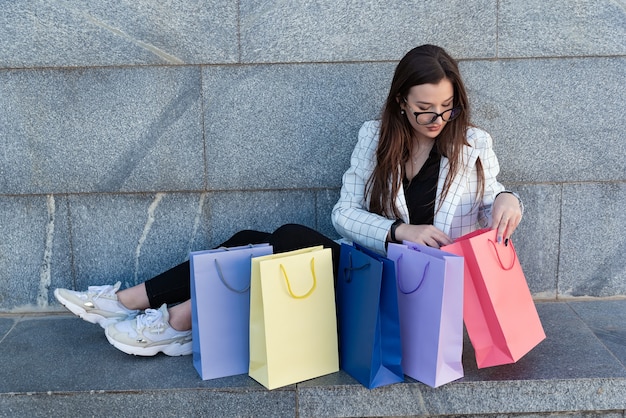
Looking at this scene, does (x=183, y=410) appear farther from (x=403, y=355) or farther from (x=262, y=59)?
(x=262, y=59)

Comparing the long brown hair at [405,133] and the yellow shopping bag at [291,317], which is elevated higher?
the long brown hair at [405,133]

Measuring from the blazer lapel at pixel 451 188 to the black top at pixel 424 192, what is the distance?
4 centimetres

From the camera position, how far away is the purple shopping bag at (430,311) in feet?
8.08

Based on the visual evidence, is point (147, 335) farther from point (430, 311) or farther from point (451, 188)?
point (451, 188)

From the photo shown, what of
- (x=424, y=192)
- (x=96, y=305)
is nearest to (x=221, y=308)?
(x=96, y=305)

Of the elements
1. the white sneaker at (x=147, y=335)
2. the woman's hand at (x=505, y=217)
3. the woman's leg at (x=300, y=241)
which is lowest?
the white sneaker at (x=147, y=335)

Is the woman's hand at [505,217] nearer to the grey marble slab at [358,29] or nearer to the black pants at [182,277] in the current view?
the black pants at [182,277]

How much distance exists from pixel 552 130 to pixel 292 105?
1.67 m

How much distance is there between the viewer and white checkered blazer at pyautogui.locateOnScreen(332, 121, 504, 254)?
303 cm

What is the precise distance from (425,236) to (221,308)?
1.03 meters

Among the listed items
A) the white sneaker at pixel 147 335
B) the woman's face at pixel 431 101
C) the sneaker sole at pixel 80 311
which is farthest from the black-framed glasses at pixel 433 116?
the sneaker sole at pixel 80 311

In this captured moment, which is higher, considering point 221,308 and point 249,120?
point 249,120

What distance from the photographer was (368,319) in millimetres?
2562

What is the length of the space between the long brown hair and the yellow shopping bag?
2.01ft
